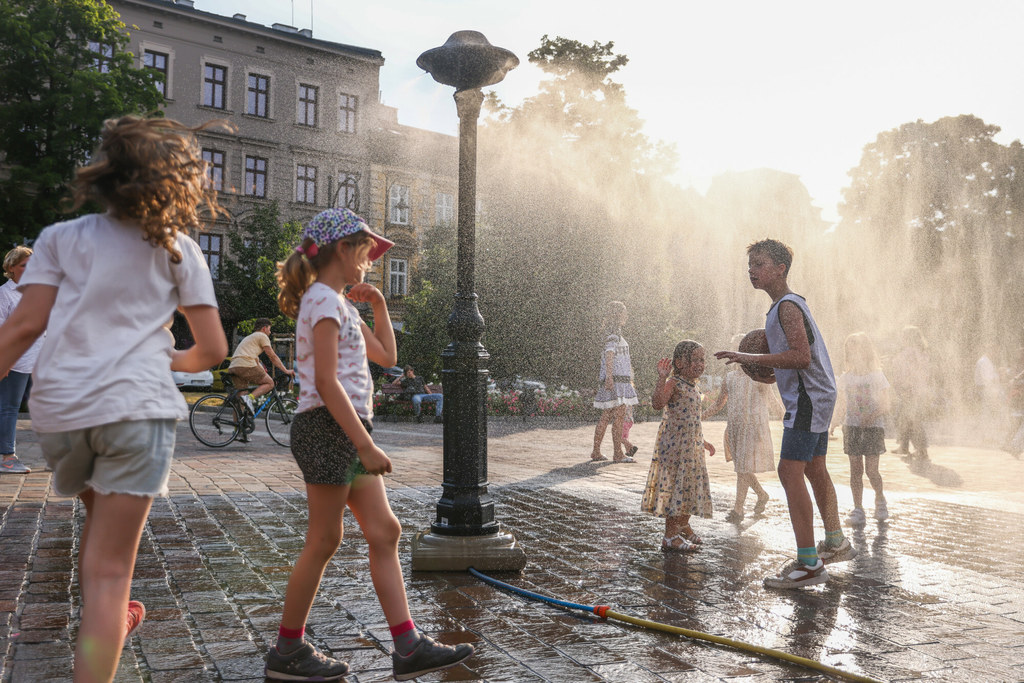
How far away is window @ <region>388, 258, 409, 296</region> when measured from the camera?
1781 inches

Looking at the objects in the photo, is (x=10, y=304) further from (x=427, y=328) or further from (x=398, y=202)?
(x=398, y=202)

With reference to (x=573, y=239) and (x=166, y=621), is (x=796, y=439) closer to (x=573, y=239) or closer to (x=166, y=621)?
(x=166, y=621)

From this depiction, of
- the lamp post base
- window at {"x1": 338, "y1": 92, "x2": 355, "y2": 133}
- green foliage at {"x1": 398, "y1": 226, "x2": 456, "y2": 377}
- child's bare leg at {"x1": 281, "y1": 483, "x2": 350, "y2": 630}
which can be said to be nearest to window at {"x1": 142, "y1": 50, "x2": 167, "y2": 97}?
window at {"x1": 338, "y1": 92, "x2": 355, "y2": 133}

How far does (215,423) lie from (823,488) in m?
9.14

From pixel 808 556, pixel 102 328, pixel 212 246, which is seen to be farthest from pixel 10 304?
pixel 212 246

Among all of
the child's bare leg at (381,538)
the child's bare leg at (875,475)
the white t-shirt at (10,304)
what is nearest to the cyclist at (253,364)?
the white t-shirt at (10,304)

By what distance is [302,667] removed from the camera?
3086 millimetres

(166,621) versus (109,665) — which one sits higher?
(109,665)

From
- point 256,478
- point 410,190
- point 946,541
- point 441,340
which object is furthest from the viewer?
point 410,190

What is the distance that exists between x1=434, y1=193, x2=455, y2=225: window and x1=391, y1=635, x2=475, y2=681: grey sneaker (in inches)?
1764

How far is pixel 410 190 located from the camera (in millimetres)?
45969

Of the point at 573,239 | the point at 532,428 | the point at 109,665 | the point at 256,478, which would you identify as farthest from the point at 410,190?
the point at 109,665

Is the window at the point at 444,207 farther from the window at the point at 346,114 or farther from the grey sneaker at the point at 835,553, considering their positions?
→ the grey sneaker at the point at 835,553

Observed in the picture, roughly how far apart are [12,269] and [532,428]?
11.1 metres
